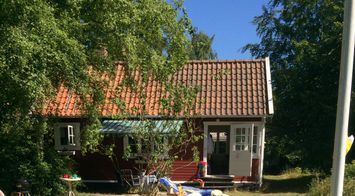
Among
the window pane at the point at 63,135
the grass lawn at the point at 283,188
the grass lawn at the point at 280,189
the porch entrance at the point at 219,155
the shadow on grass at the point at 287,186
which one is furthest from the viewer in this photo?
the porch entrance at the point at 219,155

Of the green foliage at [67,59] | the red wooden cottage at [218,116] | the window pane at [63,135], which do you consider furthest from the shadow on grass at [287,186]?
the window pane at [63,135]

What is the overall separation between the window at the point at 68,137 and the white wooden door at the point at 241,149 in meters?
5.62

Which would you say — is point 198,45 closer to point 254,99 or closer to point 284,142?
point 254,99

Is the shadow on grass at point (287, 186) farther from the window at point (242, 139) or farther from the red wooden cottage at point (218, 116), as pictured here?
the window at point (242, 139)

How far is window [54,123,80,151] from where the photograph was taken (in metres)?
14.5

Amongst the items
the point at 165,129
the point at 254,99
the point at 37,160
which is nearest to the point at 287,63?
the point at 254,99

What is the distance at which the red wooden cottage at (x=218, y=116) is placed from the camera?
13625 millimetres

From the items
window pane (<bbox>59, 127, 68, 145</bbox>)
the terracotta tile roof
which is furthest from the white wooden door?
window pane (<bbox>59, 127, 68, 145</bbox>)

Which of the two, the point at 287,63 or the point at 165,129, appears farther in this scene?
the point at 287,63

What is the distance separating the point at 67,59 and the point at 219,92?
7.23 m

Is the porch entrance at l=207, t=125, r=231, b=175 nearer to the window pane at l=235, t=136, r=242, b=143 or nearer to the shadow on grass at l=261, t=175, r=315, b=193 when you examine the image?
the window pane at l=235, t=136, r=242, b=143

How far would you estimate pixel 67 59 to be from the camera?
335 inches

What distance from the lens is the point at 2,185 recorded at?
10023 millimetres

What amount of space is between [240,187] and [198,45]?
5.93m
